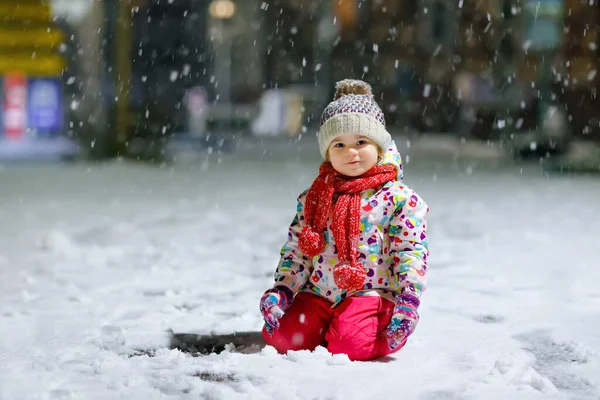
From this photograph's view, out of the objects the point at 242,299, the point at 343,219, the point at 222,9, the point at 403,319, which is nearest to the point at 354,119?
the point at 343,219

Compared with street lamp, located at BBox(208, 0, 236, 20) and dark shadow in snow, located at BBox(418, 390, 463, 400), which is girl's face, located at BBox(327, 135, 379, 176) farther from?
street lamp, located at BBox(208, 0, 236, 20)

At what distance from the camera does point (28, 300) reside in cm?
459

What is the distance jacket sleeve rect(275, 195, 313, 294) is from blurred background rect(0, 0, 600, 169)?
11.4 meters

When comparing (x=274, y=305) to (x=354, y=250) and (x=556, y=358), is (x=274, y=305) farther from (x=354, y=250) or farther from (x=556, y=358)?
(x=556, y=358)

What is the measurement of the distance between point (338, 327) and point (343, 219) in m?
0.43

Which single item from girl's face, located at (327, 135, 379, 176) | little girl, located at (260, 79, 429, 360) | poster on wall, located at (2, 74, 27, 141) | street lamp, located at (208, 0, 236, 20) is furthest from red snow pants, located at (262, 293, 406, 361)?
street lamp, located at (208, 0, 236, 20)

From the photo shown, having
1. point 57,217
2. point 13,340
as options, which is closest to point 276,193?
point 57,217

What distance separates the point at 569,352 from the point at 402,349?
0.69 meters

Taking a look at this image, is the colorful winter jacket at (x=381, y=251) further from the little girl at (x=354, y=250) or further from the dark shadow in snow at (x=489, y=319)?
the dark shadow in snow at (x=489, y=319)

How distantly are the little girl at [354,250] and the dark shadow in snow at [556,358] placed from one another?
0.56 meters

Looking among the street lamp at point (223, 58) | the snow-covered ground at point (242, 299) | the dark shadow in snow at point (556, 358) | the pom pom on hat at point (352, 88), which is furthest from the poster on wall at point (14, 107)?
the dark shadow in snow at point (556, 358)

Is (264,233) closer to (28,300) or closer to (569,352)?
(28,300)

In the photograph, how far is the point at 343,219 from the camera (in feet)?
11.0

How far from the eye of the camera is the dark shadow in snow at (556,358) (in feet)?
10.2
